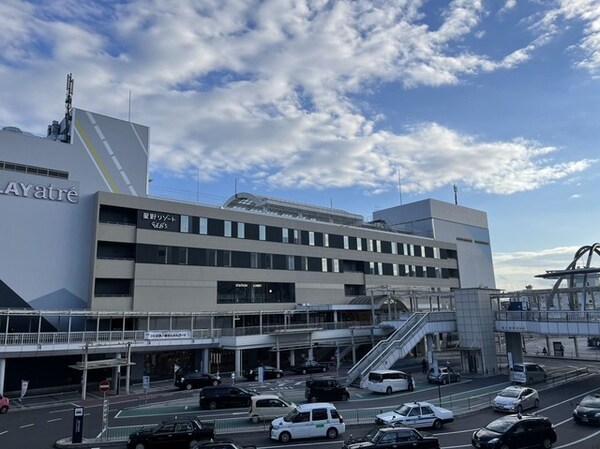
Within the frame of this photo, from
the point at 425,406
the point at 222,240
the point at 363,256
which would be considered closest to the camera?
the point at 425,406

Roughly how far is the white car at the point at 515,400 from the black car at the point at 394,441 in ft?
34.9

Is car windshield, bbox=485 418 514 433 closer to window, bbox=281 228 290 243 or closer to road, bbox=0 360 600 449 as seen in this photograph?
road, bbox=0 360 600 449

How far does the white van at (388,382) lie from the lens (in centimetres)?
3575

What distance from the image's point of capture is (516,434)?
2003 centimetres

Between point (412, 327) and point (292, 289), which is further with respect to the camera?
point (292, 289)

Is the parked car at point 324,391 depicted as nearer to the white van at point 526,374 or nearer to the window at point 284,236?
the white van at point 526,374

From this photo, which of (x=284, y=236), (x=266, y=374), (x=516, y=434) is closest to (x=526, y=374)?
(x=516, y=434)

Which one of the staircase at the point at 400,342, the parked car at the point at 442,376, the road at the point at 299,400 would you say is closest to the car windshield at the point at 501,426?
the road at the point at 299,400

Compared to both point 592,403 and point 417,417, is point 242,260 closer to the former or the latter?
point 417,417

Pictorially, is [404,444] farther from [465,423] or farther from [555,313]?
[555,313]

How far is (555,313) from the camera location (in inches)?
1641

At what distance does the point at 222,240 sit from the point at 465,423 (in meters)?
34.9

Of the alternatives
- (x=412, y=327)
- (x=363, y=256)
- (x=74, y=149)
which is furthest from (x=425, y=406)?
(x=363, y=256)

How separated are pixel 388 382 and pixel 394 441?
1755cm
